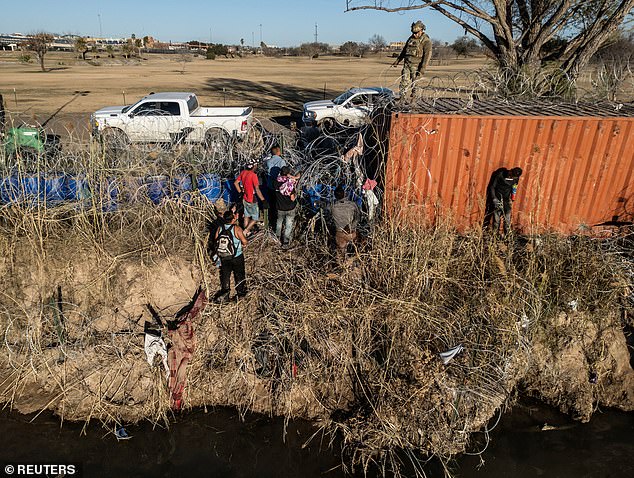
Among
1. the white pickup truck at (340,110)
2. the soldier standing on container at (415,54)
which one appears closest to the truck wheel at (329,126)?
the white pickup truck at (340,110)

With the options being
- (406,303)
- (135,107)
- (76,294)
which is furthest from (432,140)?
(135,107)

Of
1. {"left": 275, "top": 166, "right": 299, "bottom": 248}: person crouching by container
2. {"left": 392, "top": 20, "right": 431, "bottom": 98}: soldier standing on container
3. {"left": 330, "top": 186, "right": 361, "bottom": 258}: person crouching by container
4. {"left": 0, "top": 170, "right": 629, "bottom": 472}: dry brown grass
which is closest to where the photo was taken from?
{"left": 0, "top": 170, "right": 629, "bottom": 472}: dry brown grass

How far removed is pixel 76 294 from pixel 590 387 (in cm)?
730

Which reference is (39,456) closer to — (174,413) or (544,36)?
(174,413)

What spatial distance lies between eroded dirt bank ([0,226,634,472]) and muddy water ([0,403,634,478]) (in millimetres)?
210

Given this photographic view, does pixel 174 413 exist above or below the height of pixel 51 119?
below

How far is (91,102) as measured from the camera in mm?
21516

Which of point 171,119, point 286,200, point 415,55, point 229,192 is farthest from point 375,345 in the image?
point 171,119

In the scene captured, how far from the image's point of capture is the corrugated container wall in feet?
22.8

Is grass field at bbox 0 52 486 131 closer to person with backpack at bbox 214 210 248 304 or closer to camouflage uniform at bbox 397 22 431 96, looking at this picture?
Result: camouflage uniform at bbox 397 22 431 96

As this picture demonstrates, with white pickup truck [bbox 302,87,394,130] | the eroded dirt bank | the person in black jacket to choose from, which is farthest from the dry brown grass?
white pickup truck [bbox 302,87,394,130]

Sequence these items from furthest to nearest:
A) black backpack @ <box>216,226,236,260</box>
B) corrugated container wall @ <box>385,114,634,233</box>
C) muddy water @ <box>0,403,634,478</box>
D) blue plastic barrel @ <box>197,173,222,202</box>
→ blue plastic barrel @ <box>197,173,222,202</box> → corrugated container wall @ <box>385,114,634,233</box> → black backpack @ <box>216,226,236,260</box> → muddy water @ <box>0,403,634,478</box>

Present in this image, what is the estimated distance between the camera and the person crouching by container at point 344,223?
20.6 ft

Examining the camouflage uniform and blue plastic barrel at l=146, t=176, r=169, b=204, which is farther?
the camouflage uniform
